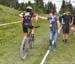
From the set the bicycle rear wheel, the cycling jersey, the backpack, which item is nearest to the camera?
the bicycle rear wheel

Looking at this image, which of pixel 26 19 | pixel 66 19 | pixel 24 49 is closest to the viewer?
pixel 24 49

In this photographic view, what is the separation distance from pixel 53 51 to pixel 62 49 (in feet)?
4.20

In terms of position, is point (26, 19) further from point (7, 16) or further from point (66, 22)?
point (7, 16)

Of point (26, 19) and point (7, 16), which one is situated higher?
point (26, 19)

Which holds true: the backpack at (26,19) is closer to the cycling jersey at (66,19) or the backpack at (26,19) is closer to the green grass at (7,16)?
the cycling jersey at (66,19)

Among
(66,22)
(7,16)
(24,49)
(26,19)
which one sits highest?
(26,19)

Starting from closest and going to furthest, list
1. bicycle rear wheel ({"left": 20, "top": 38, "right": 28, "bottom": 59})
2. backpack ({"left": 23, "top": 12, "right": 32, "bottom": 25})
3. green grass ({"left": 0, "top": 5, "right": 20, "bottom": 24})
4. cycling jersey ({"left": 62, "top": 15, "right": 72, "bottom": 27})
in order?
bicycle rear wheel ({"left": 20, "top": 38, "right": 28, "bottom": 59}) < backpack ({"left": 23, "top": 12, "right": 32, "bottom": 25}) < cycling jersey ({"left": 62, "top": 15, "right": 72, "bottom": 27}) < green grass ({"left": 0, "top": 5, "right": 20, "bottom": 24})

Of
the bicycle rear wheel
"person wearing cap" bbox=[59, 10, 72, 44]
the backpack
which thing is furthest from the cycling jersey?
the bicycle rear wheel

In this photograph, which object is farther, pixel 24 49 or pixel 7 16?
pixel 7 16

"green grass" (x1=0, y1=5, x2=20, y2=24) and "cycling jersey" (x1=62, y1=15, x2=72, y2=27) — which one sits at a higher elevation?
"cycling jersey" (x1=62, y1=15, x2=72, y2=27)

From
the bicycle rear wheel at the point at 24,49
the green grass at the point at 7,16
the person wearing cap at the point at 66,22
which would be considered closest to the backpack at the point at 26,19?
the bicycle rear wheel at the point at 24,49

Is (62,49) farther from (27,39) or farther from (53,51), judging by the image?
(27,39)

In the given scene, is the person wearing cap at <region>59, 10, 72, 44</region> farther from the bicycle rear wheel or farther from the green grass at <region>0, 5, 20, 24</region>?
the green grass at <region>0, 5, 20, 24</region>

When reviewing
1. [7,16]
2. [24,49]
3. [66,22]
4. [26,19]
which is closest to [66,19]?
[66,22]
